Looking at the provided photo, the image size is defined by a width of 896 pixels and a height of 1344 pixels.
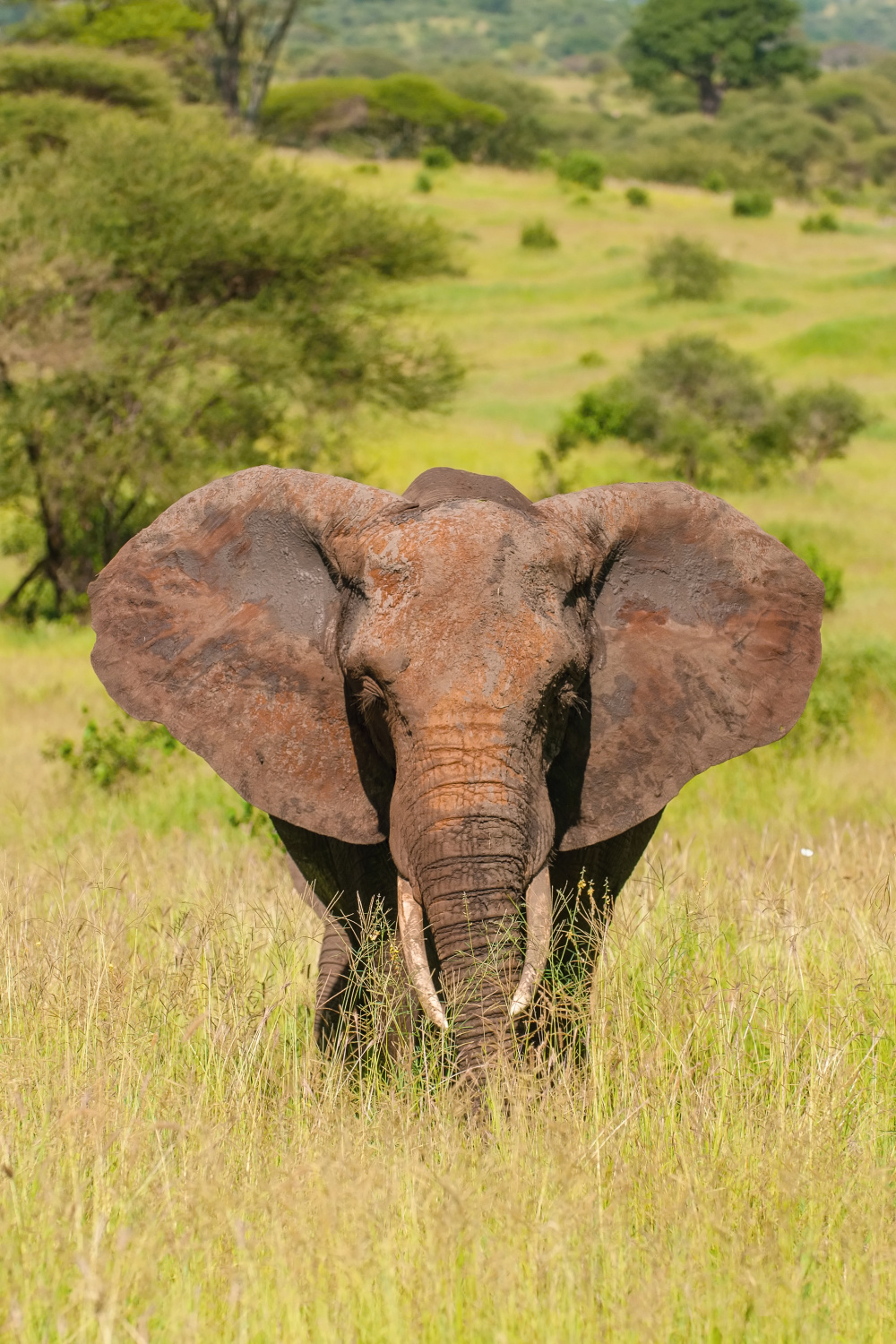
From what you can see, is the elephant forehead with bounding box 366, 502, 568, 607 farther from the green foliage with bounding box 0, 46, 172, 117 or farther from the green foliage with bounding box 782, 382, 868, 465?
the green foliage with bounding box 0, 46, 172, 117

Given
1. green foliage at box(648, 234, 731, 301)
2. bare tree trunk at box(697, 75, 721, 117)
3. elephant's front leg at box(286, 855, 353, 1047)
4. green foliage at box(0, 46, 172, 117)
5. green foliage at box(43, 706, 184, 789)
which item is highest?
elephant's front leg at box(286, 855, 353, 1047)

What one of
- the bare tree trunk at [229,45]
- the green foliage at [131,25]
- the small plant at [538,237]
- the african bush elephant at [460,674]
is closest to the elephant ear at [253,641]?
the african bush elephant at [460,674]

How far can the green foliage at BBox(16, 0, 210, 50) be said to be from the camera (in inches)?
1774

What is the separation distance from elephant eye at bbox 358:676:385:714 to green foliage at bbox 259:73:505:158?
58.0 m

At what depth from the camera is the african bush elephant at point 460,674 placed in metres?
3.60

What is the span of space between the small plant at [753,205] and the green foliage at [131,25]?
17.9 m

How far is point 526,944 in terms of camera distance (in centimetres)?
374

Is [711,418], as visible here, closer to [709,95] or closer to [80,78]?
[80,78]

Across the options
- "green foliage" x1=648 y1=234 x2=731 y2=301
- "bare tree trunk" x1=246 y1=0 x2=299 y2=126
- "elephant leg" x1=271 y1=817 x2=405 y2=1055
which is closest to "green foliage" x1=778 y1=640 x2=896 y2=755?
"elephant leg" x1=271 y1=817 x2=405 y2=1055

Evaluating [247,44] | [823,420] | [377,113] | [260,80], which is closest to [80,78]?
[247,44]

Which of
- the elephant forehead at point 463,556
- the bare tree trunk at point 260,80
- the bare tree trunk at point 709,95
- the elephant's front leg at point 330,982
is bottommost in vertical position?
the bare tree trunk at point 709,95

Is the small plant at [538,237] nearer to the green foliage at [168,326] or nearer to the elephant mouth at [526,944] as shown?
the green foliage at [168,326]

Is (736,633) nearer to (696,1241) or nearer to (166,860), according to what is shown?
(696,1241)

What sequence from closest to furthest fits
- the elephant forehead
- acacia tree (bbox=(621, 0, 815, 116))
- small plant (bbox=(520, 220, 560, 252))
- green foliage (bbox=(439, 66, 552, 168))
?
the elephant forehead → small plant (bbox=(520, 220, 560, 252)) → green foliage (bbox=(439, 66, 552, 168)) → acacia tree (bbox=(621, 0, 815, 116))
